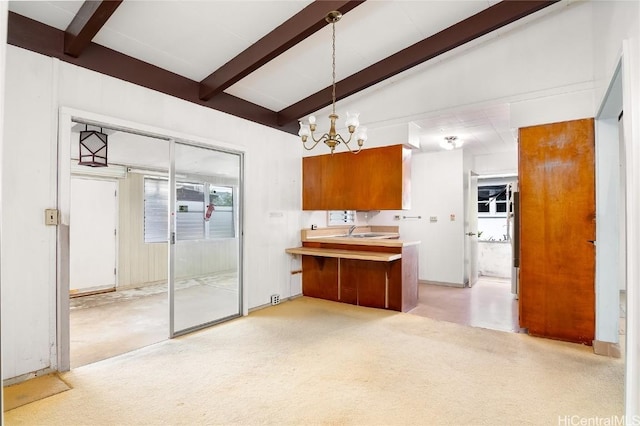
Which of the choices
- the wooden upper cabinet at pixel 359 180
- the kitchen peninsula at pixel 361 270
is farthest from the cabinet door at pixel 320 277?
the wooden upper cabinet at pixel 359 180

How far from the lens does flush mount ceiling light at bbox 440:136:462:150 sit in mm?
5622

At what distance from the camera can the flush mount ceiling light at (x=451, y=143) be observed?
18.4ft

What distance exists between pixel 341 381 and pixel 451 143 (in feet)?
15.0

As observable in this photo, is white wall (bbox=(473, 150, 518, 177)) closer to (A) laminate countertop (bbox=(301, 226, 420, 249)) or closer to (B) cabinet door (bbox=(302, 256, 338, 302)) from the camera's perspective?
(A) laminate countertop (bbox=(301, 226, 420, 249))

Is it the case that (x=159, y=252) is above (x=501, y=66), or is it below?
below

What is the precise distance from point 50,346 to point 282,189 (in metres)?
3.28

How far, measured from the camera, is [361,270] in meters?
4.97

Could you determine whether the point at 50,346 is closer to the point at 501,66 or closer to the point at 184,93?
the point at 184,93

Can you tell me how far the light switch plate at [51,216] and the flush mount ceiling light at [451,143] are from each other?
5.35 meters

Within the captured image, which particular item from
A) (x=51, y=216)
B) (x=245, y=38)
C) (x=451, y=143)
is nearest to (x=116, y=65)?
(x=245, y=38)

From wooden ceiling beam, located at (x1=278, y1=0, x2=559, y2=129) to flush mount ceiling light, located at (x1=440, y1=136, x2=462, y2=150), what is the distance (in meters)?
1.96

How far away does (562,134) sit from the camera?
349 cm

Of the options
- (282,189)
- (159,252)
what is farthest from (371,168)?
(159,252)

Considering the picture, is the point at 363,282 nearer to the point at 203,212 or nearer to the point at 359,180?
the point at 359,180
